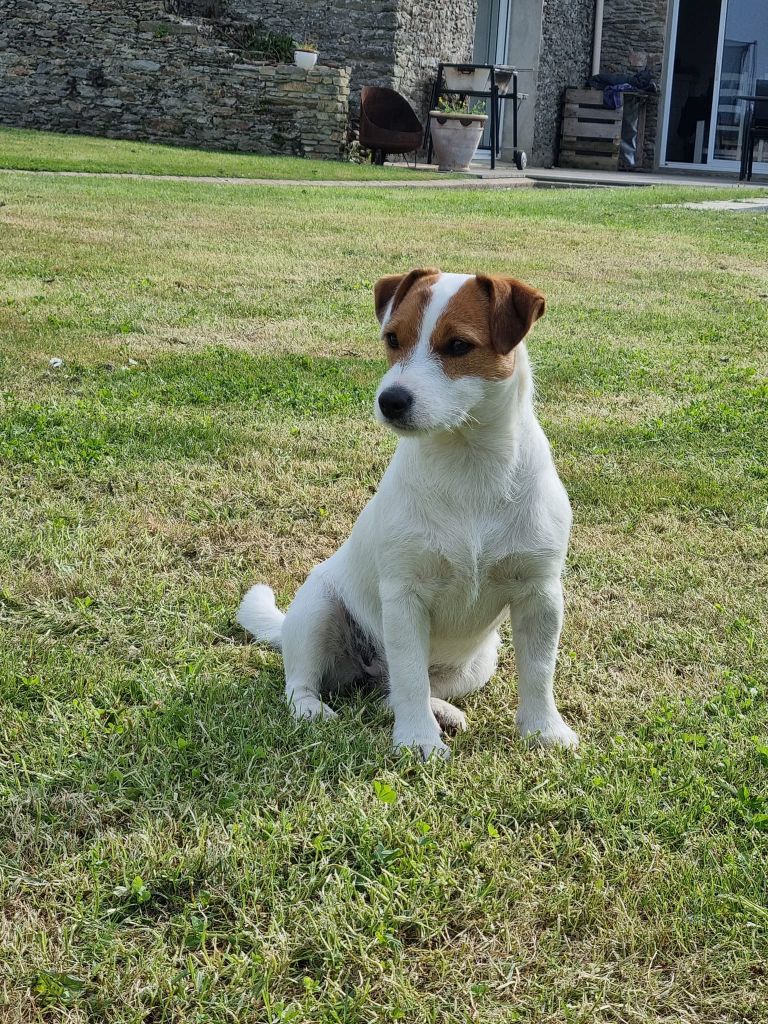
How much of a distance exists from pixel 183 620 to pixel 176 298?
5.08 meters

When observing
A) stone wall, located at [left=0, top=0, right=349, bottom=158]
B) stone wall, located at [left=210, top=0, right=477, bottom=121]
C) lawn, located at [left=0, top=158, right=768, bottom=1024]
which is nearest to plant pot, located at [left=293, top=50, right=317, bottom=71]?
stone wall, located at [left=0, top=0, right=349, bottom=158]

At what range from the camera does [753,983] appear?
1940 mm

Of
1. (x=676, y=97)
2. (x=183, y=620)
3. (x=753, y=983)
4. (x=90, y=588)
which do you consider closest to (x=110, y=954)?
(x=753, y=983)

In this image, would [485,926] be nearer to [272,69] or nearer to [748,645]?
[748,645]

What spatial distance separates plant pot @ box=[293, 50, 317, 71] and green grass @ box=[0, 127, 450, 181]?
1743 millimetres

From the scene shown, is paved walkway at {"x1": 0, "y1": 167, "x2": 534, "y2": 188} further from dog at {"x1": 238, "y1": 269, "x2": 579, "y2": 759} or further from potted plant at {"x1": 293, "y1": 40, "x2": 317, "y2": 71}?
dog at {"x1": 238, "y1": 269, "x2": 579, "y2": 759}

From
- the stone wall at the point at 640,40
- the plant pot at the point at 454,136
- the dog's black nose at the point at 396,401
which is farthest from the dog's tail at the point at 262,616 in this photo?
the stone wall at the point at 640,40

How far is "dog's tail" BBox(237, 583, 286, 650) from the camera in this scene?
3230 mm

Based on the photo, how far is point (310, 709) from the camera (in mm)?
2834

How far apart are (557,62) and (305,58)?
768cm

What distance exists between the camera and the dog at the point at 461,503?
2.57 meters

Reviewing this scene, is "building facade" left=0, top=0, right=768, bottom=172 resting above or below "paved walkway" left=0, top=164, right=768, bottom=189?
above

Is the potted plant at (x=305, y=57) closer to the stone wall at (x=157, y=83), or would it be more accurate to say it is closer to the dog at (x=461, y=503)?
the stone wall at (x=157, y=83)

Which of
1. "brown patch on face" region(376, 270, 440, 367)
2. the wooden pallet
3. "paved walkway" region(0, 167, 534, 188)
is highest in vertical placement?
the wooden pallet
